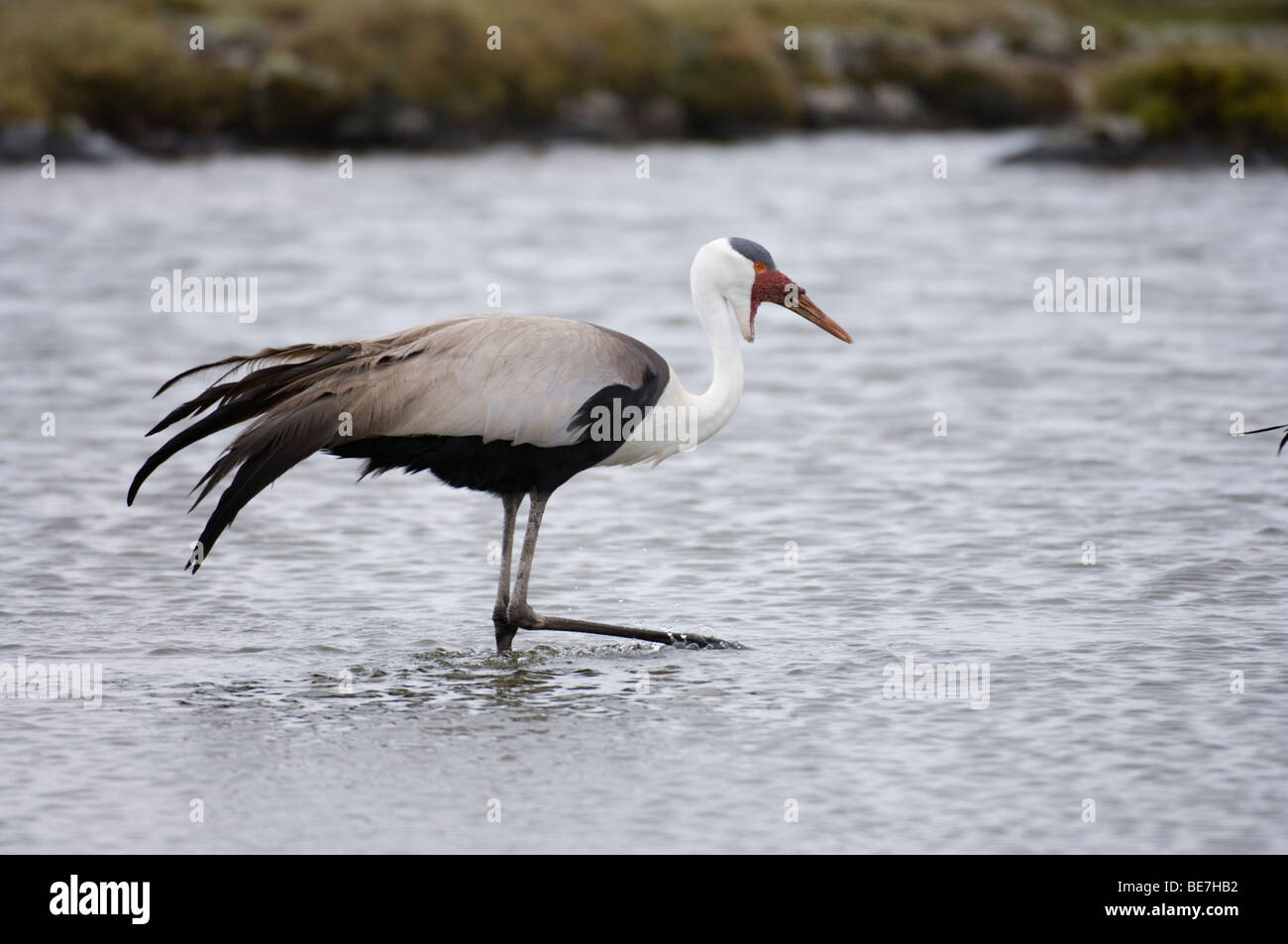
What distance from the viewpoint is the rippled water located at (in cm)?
668

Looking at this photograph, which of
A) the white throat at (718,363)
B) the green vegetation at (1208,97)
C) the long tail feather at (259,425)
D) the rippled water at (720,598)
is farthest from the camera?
the green vegetation at (1208,97)

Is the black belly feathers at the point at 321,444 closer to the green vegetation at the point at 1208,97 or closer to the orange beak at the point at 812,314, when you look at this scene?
the orange beak at the point at 812,314

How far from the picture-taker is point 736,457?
13.1 m

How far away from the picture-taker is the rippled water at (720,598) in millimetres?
6684

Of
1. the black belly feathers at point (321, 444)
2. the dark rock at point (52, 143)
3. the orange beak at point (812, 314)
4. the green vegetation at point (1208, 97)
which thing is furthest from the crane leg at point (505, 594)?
the green vegetation at point (1208, 97)

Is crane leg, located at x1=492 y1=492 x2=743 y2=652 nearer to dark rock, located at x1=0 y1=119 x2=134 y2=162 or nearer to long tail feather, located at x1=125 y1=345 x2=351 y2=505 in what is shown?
long tail feather, located at x1=125 y1=345 x2=351 y2=505

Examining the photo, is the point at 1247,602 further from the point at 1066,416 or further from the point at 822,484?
the point at 1066,416

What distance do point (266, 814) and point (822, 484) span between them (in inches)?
241

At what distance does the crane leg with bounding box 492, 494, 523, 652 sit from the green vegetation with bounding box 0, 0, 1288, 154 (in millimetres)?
23451

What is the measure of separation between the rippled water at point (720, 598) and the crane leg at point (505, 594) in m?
0.14

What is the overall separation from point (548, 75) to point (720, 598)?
27333 millimetres

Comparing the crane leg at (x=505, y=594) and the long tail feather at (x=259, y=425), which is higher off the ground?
the long tail feather at (x=259, y=425)

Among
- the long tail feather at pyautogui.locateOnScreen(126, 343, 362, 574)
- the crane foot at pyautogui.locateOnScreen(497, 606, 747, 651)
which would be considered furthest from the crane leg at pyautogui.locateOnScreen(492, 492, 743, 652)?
the long tail feather at pyautogui.locateOnScreen(126, 343, 362, 574)
